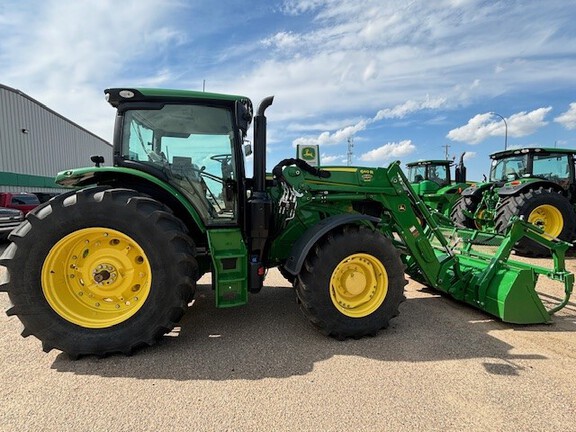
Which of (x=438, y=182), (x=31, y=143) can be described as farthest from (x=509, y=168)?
(x=31, y=143)

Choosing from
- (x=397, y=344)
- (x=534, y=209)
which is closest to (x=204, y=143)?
(x=397, y=344)

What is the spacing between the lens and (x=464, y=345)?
323 centimetres

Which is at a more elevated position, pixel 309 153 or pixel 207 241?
pixel 309 153


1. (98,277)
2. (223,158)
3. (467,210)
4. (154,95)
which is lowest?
(98,277)

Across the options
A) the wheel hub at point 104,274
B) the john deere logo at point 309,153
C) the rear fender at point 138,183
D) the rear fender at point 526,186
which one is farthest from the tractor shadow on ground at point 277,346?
the rear fender at point 526,186

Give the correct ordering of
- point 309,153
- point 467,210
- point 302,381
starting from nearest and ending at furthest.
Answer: point 302,381
point 309,153
point 467,210

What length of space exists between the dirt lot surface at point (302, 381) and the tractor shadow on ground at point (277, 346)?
0.05 feet

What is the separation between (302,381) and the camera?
2633 mm

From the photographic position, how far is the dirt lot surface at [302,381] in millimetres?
2195

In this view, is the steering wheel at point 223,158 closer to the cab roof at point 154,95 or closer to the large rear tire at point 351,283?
the cab roof at point 154,95

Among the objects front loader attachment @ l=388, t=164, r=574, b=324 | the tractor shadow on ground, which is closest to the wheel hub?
the tractor shadow on ground

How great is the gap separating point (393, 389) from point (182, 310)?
1.81 meters

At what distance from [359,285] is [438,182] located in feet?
35.9

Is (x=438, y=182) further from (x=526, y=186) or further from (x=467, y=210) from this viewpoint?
(x=526, y=186)
